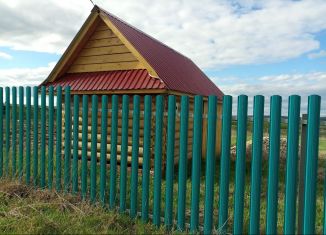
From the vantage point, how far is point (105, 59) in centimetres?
940

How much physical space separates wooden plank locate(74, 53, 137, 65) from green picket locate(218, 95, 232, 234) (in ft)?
16.4

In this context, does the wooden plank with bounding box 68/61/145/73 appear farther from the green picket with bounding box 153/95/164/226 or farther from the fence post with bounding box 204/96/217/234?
the fence post with bounding box 204/96/217/234

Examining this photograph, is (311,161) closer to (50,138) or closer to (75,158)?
(75,158)

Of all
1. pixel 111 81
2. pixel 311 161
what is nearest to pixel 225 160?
pixel 311 161

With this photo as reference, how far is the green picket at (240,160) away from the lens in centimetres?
420

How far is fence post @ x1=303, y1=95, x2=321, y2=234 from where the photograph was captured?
3.80 meters

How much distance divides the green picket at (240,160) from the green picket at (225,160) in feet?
0.39

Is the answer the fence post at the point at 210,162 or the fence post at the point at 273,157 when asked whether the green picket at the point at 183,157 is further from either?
the fence post at the point at 273,157

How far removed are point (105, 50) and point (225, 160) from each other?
587 cm

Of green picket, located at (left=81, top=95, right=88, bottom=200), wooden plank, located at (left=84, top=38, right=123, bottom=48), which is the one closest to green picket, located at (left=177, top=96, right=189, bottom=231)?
green picket, located at (left=81, top=95, right=88, bottom=200)

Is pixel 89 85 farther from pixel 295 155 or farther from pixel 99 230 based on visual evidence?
pixel 295 155

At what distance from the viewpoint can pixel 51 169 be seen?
6141 millimetres

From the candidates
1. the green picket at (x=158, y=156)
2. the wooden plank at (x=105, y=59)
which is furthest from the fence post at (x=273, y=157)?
the wooden plank at (x=105, y=59)

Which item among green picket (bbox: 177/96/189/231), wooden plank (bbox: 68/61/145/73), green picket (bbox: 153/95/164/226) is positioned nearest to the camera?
green picket (bbox: 177/96/189/231)
